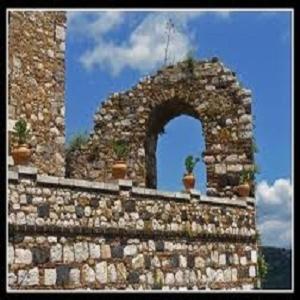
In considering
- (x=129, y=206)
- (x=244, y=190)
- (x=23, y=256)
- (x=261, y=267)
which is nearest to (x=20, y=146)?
(x=23, y=256)

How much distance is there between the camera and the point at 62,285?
13734mm

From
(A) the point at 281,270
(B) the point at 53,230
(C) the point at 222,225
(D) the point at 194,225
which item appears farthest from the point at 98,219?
(A) the point at 281,270

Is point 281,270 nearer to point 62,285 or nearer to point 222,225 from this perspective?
point 222,225

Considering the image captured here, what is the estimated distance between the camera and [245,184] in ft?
65.9

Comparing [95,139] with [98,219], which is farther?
[95,139]

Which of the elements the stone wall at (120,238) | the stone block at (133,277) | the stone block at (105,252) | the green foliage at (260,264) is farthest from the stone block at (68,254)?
the green foliage at (260,264)

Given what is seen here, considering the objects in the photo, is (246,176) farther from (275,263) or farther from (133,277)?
(133,277)

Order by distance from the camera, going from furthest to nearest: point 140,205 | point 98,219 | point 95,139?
point 95,139 → point 140,205 → point 98,219

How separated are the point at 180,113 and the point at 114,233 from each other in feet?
23.9

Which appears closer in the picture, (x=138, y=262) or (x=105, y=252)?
(x=105, y=252)

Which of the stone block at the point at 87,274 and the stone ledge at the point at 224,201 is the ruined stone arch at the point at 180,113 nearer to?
the stone ledge at the point at 224,201

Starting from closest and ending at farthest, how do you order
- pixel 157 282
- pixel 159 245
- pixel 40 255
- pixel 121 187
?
pixel 40 255
pixel 121 187
pixel 157 282
pixel 159 245

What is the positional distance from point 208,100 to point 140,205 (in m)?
5.97
